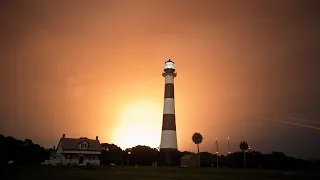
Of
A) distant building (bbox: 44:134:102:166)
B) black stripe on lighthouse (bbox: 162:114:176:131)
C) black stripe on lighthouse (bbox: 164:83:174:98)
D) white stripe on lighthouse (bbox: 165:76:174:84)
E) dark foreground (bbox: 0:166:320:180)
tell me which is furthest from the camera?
distant building (bbox: 44:134:102:166)

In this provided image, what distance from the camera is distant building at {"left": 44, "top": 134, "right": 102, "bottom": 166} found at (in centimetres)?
6081

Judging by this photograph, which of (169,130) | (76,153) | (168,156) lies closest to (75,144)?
(76,153)

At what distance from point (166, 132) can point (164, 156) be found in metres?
4.73

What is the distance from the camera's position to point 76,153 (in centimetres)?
6262

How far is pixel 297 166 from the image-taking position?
6425cm

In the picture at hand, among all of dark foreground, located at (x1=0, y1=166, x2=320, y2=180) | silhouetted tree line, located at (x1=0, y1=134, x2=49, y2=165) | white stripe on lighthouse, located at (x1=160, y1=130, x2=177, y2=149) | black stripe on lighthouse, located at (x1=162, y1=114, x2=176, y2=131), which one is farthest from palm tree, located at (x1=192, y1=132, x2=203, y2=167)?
dark foreground, located at (x1=0, y1=166, x2=320, y2=180)

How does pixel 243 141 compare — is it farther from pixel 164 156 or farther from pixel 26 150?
pixel 26 150

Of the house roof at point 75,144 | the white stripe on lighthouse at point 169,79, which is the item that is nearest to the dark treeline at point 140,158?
the house roof at point 75,144

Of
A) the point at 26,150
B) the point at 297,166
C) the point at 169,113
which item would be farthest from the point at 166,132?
the point at 26,150

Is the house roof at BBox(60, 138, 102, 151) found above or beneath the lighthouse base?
above

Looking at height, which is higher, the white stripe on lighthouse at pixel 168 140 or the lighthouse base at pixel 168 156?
the white stripe on lighthouse at pixel 168 140

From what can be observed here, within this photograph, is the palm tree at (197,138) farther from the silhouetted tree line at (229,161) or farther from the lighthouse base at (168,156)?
the lighthouse base at (168,156)

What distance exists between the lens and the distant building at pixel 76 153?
60.8 metres

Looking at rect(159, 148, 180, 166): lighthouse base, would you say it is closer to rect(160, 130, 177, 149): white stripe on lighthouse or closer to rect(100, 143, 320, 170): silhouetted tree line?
rect(160, 130, 177, 149): white stripe on lighthouse
